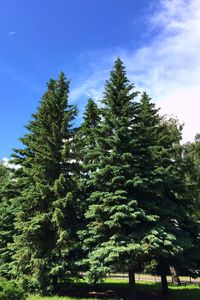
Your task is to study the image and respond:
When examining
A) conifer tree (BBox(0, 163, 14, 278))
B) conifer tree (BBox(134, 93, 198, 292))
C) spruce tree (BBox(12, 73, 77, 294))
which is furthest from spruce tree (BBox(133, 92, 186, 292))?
conifer tree (BBox(0, 163, 14, 278))

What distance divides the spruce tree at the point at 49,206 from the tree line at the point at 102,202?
2.4 inches

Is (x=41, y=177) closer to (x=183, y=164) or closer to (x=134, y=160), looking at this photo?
(x=134, y=160)

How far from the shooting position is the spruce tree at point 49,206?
19.4 metres

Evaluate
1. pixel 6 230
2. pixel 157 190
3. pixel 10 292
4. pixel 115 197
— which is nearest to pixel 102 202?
pixel 115 197

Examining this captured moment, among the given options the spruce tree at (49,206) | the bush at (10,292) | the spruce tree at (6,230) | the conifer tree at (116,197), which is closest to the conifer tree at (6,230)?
the spruce tree at (6,230)

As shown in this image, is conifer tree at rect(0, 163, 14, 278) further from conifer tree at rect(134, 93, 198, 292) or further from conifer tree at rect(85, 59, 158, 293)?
conifer tree at rect(134, 93, 198, 292)

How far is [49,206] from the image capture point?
21.2 m

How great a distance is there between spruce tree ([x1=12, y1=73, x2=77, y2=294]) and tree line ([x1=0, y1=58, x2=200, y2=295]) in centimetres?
6

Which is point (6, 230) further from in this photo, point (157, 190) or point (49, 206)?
point (157, 190)

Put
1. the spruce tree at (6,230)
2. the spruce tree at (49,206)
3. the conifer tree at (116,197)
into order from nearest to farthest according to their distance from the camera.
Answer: the conifer tree at (116,197)
the spruce tree at (49,206)
the spruce tree at (6,230)

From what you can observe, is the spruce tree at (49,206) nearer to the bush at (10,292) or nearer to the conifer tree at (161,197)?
the bush at (10,292)

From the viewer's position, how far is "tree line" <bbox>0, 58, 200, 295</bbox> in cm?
1795

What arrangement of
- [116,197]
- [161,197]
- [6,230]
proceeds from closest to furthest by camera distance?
[116,197] < [161,197] < [6,230]

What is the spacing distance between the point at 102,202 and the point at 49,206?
351 centimetres
